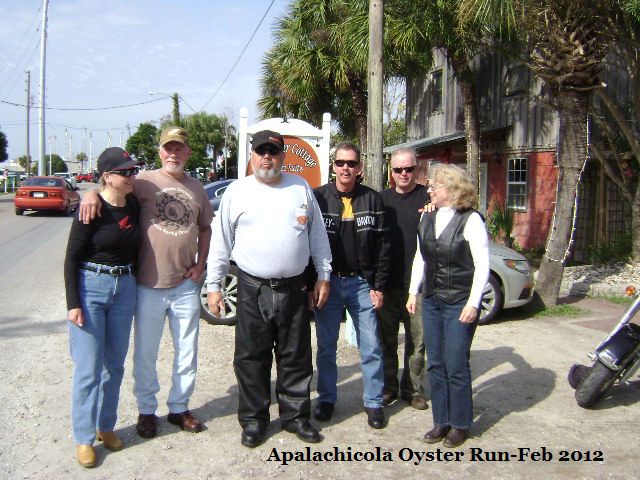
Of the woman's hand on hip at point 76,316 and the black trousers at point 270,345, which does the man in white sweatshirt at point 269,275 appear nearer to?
the black trousers at point 270,345

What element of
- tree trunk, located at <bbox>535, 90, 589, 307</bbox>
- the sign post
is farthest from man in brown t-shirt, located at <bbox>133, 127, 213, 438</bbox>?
tree trunk, located at <bbox>535, 90, 589, 307</bbox>

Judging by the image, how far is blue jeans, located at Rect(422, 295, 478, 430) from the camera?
3820 mm

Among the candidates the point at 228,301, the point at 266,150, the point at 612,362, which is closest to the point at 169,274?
the point at 266,150

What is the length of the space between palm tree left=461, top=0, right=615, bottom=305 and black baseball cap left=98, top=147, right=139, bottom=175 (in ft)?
16.6

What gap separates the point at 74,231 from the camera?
3.56 m

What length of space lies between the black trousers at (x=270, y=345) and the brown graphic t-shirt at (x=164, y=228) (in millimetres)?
418

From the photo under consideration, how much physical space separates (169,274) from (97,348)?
618mm

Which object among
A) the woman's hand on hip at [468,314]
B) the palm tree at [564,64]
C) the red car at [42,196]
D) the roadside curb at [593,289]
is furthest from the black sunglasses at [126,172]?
the red car at [42,196]

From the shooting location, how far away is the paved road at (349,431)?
356cm

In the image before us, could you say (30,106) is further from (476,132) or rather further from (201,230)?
(201,230)

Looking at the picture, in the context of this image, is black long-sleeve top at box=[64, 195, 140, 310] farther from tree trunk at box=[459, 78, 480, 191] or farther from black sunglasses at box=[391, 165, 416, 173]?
tree trunk at box=[459, 78, 480, 191]

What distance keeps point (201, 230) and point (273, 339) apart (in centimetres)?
88

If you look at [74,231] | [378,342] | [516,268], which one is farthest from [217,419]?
[516,268]

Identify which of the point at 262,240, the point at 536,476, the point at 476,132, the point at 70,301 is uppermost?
the point at 476,132
